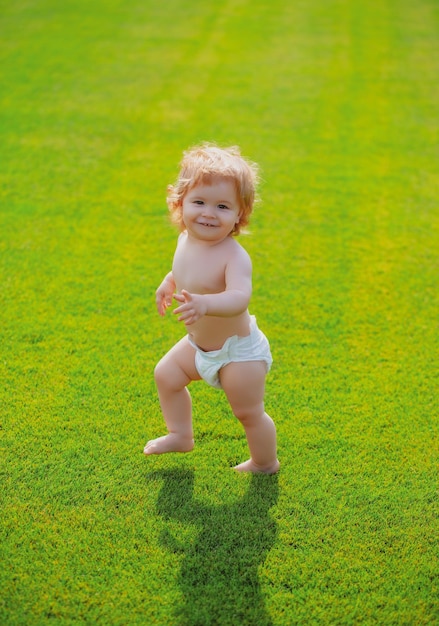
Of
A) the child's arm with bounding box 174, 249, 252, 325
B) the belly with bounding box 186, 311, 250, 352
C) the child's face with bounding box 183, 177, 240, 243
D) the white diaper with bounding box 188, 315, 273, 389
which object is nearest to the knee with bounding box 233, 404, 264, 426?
the white diaper with bounding box 188, 315, 273, 389

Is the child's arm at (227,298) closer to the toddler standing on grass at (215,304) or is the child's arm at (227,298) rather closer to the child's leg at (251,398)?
the toddler standing on grass at (215,304)

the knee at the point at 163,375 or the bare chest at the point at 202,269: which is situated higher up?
the bare chest at the point at 202,269

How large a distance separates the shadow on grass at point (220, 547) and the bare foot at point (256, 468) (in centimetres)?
3

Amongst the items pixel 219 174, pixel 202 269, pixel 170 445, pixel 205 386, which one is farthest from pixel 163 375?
pixel 219 174

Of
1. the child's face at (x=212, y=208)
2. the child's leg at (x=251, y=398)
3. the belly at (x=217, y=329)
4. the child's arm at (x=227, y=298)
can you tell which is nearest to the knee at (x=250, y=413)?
the child's leg at (x=251, y=398)

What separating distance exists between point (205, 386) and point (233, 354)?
0.91 metres

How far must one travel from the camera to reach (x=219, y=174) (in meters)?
2.79

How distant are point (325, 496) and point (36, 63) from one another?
25.1 ft

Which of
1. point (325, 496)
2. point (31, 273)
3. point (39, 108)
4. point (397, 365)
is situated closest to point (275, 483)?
point (325, 496)

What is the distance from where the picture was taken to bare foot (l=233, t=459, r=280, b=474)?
3214mm

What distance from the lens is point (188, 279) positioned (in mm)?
2936

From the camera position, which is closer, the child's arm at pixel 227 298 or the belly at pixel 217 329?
the child's arm at pixel 227 298

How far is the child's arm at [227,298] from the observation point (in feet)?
8.66

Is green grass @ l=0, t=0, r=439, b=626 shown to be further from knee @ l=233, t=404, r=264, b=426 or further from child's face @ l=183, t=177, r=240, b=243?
child's face @ l=183, t=177, r=240, b=243
